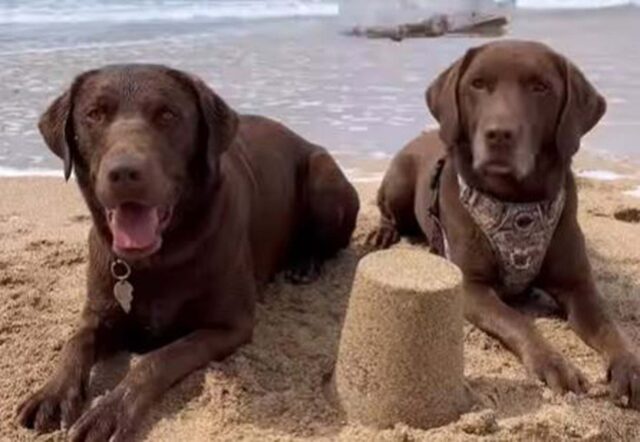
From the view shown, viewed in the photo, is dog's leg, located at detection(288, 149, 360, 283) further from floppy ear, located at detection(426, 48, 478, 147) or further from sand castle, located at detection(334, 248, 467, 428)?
sand castle, located at detection(334, 248, 467, 428)

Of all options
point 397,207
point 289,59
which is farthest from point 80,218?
point 289,59

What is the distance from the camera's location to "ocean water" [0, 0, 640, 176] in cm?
748

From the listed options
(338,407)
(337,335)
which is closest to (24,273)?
(337,335)

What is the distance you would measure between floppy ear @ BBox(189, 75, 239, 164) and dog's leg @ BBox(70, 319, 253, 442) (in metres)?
0.59

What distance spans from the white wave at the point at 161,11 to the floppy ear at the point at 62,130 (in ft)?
35.0

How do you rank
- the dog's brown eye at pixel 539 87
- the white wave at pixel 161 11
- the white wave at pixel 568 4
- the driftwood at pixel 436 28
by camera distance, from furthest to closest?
the white wave at pixel 568 4
the white wave at pixel 161 11
the driftwood at pixel 436 28
the dog's brown eye at pixel 539 87

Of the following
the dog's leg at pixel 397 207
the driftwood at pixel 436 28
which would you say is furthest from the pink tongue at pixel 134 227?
the driftwood at pixel 436 28

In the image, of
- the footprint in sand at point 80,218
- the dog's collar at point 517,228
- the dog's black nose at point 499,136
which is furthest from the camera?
the footprint in sand at point 80,218

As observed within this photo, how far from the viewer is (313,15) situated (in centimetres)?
1548

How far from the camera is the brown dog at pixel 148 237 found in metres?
3.24

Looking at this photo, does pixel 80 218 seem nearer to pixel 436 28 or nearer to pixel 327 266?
pixel 327 266

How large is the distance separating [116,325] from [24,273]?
1075 millimetres

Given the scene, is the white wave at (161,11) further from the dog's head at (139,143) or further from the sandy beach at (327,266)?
the dog's head at (139,143)

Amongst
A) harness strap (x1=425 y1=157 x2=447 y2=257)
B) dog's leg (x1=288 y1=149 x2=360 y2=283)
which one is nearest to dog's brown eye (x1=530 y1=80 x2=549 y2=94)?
harness strap (x1=425 y1=157 x2=447 y2=257)
